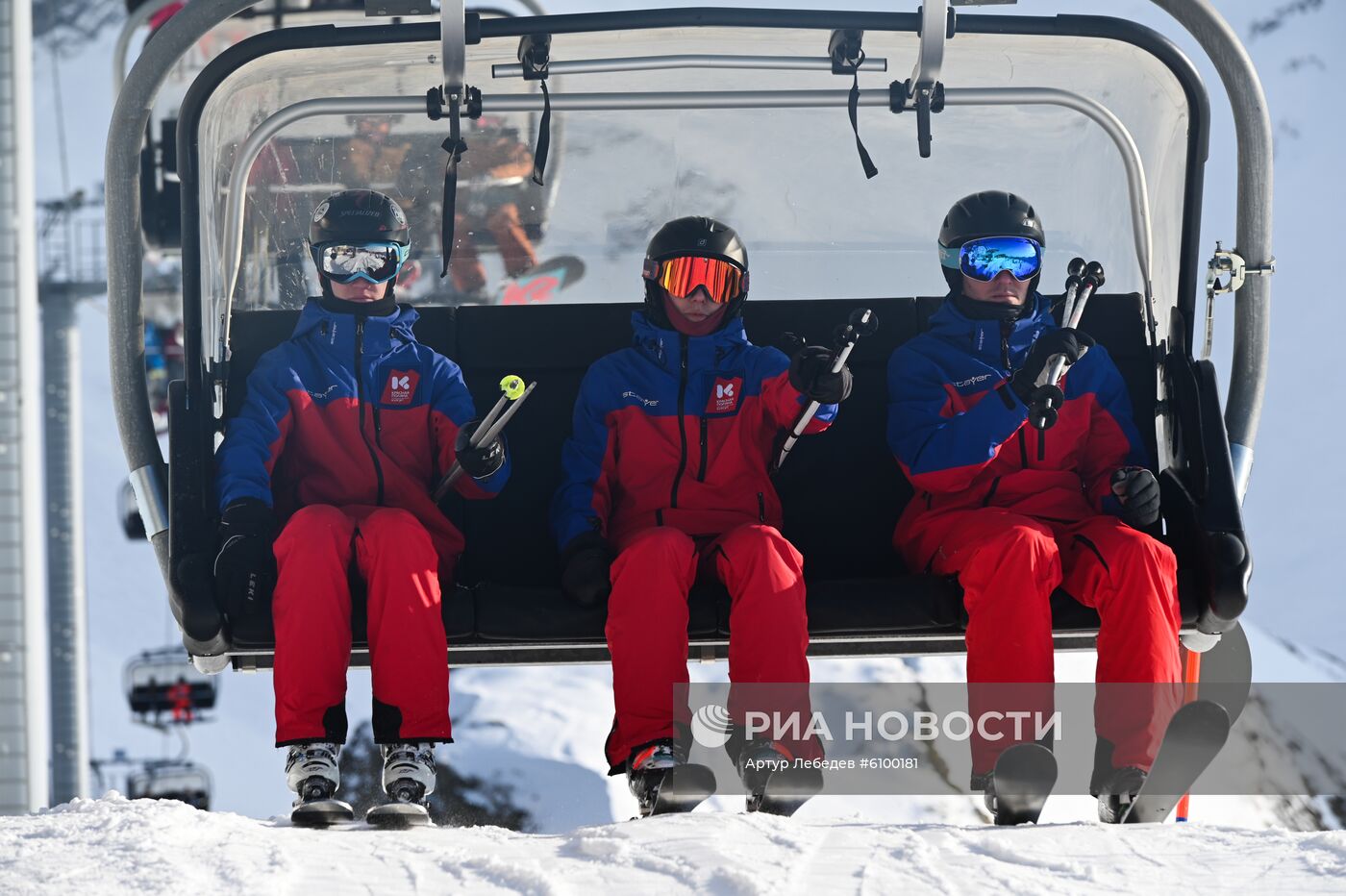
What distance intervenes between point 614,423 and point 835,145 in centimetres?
126

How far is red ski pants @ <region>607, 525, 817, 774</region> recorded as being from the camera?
373cm

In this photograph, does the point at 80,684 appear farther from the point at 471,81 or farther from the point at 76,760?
the point at 471,81

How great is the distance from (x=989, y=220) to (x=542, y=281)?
139 centimetres

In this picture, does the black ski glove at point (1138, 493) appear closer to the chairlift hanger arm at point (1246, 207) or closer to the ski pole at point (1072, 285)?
the chairlift hanger arm at point (1246, 207)

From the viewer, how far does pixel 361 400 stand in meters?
4.34

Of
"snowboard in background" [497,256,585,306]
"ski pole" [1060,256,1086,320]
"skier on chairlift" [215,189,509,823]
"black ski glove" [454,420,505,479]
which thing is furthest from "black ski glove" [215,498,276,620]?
"ski pole" [1060,256,1086,320]

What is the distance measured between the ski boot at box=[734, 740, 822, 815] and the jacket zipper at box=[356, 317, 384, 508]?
1.17 meters

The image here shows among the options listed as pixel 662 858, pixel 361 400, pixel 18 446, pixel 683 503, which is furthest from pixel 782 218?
pixel 18 446

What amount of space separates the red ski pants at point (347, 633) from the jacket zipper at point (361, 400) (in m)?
0.41

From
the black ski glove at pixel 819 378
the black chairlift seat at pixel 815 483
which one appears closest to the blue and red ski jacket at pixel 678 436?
the black ski glove at pixel 819 378

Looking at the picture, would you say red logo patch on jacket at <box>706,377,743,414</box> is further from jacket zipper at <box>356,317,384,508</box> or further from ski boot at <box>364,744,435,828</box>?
ski boot at <box>364,744,435,828</box>

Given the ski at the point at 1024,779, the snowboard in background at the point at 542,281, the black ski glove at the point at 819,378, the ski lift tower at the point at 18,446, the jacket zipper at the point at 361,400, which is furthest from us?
the ski lift tower at the point at 18,446

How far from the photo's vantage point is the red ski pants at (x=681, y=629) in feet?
12.2

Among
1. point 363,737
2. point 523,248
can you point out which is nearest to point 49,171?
point 363,737
